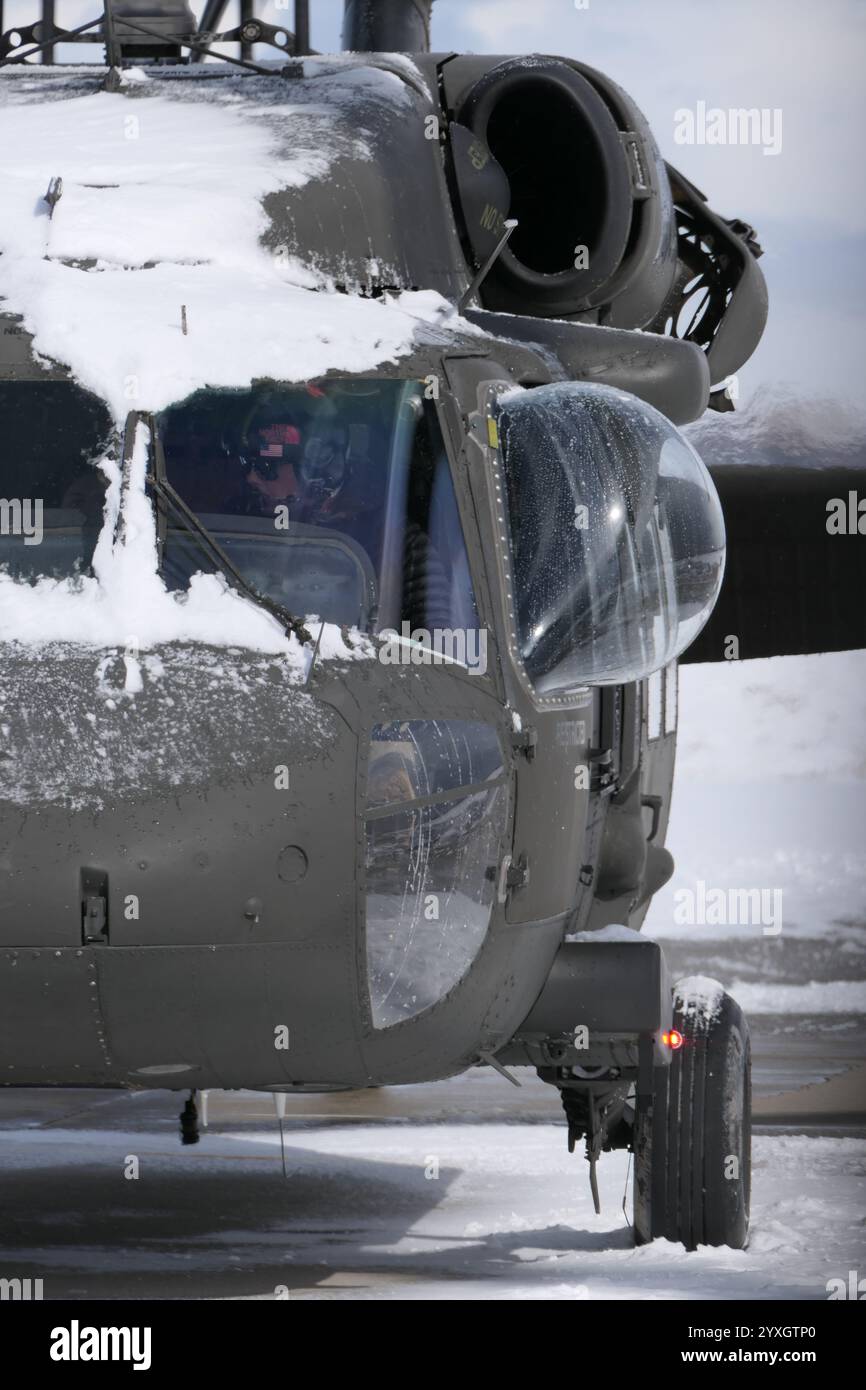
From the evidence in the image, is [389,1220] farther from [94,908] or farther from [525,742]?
[94,908]

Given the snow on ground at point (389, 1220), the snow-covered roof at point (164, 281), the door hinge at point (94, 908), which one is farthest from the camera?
the snow on ground at point (389, 1220)

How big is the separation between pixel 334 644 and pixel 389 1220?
296 centimetres

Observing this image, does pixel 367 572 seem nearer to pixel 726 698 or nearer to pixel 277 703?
pixel 277 703

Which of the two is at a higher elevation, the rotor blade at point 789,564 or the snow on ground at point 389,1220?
the rotor blade at point 789,564

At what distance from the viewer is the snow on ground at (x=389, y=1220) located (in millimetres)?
5574

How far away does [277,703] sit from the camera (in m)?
4.48

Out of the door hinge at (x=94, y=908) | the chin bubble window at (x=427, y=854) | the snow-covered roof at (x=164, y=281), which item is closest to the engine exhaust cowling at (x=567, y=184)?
the snow-covered roof at (x=164, y=281)

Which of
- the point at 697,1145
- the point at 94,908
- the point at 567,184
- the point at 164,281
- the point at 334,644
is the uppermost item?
the point at 567,184

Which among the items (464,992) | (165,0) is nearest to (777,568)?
(165,0)

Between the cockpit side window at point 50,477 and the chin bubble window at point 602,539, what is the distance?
38.9 inches

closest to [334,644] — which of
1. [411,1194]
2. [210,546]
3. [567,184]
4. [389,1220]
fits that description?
[210,546]

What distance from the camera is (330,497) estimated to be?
488 cm

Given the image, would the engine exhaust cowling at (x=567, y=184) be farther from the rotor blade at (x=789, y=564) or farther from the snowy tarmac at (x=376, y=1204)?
the snowy tarmac at (x=376, y=1204)

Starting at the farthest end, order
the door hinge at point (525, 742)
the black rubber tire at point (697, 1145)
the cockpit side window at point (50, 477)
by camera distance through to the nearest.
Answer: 1. the black rubber tire at point (697, 1145)
2. the door hinge at point (525, 742)
3. the cockpit side window at point (50, 477)
